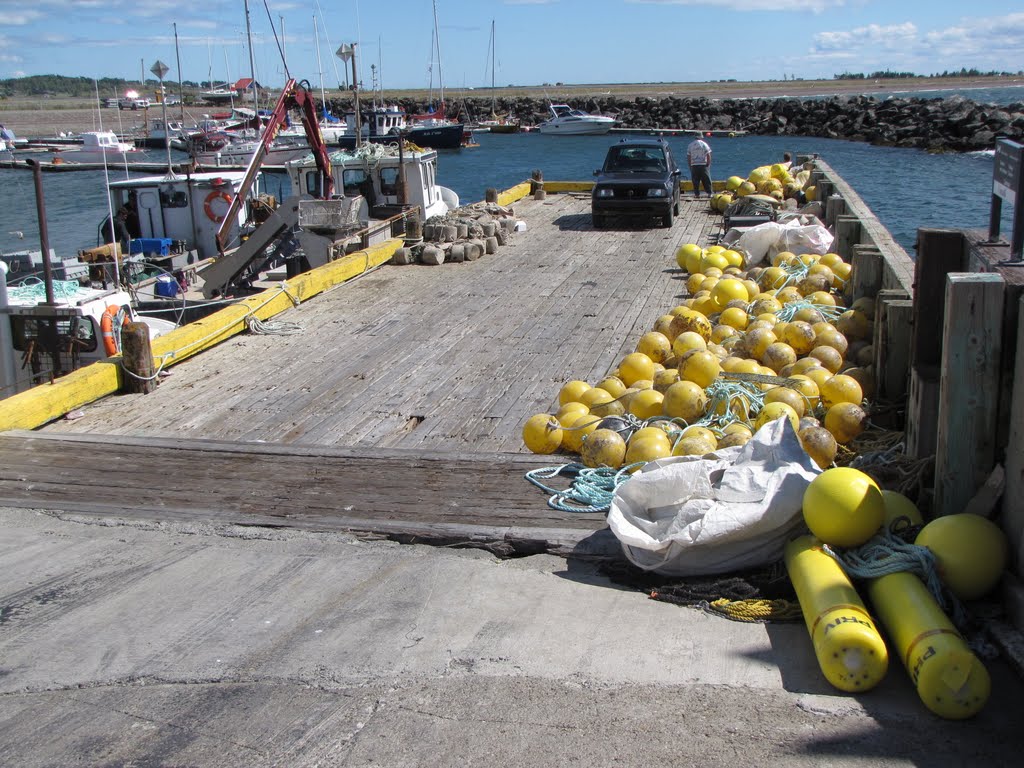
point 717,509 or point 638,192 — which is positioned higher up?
point 638,192

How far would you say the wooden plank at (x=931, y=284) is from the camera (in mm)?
5344

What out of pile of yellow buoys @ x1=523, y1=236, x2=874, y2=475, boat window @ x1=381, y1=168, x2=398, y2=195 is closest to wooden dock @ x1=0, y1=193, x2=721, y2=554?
pile of yellow buoys @ x1=523, y1=236, x2=874, y2=475

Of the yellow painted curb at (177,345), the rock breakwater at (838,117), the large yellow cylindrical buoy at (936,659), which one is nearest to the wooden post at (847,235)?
the yellow painted curb at (177,345)

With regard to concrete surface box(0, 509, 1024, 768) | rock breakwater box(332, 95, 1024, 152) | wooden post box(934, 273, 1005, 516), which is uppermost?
rock breakwater box(332, 95, 1024, 152)

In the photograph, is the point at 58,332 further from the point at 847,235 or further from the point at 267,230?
the point at 847,235

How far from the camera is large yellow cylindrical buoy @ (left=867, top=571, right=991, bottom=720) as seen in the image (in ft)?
11.0

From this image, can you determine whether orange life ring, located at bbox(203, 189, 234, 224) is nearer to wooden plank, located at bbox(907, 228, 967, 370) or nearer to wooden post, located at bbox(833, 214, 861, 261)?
wooden post, located at bbox(833, 214, 861, 261)

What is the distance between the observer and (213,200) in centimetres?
2130

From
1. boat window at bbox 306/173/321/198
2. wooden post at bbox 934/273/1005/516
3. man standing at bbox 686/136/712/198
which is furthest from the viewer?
man standing at bbox 686/136/712/198

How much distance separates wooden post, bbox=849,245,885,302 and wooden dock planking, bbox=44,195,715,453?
7.71 feet

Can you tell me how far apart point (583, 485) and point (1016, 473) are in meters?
2.36

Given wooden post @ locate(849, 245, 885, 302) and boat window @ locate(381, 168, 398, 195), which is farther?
boat window @ locate(381, 168, 398, 195)

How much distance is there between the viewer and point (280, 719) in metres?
3.53

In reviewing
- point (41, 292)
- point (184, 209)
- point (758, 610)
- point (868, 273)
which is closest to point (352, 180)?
point (184, 209)
